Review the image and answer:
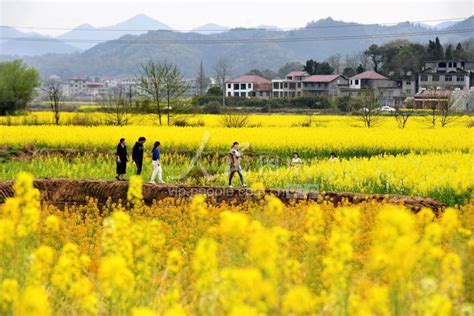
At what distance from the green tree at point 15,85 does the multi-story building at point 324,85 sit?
4179 centimetres

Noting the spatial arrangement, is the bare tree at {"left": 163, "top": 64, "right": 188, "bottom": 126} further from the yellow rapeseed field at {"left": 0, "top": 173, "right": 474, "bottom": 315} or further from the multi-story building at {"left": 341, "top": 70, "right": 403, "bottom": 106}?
the multi-story building at {"left": 341, "top": 70, "right": 403, "bottom": 106}

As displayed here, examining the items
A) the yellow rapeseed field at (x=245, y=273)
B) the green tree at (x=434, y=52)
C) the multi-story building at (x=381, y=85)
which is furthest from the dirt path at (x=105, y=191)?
the green tree at (x=434, y=52)

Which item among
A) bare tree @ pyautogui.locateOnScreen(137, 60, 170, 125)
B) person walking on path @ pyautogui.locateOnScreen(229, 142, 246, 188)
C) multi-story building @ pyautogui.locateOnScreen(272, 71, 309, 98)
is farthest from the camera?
multi-story building @ pyautogui.locateOnScreen(272, 71, 309, 98)

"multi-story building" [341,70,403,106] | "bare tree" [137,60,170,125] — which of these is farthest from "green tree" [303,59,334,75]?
"bare tree" [137,60,170,125]

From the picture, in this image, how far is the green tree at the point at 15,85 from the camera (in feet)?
204

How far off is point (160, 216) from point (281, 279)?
27.2 ft

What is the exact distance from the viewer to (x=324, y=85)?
102 metres

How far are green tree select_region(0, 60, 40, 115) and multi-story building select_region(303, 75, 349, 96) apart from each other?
1645 inches

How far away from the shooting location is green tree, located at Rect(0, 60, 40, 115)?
204ft

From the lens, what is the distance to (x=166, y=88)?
46.4 m

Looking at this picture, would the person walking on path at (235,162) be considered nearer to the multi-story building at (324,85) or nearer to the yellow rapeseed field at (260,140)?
the yellow rapeseed field at (260,140)

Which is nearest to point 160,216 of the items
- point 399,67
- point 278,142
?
point 278,142

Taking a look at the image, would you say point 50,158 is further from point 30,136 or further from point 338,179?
point 338,179

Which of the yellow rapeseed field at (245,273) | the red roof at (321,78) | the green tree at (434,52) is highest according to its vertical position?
the green tree at (434,52)
